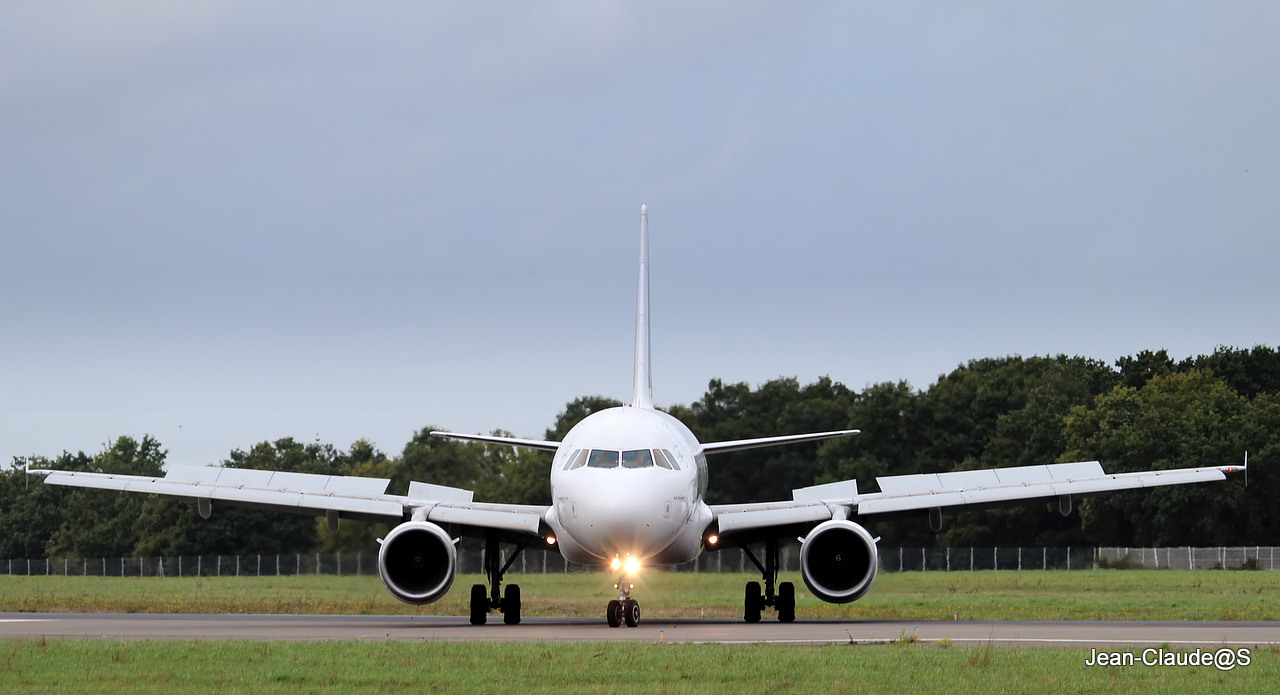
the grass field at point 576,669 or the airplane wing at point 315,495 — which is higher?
the airplane wing at point 315,495

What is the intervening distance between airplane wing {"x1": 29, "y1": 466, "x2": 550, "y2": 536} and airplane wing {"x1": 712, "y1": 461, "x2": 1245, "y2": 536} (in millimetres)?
3765

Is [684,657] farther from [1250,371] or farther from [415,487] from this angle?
[1250,371]

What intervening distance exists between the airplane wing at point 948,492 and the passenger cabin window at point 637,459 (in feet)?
12.6

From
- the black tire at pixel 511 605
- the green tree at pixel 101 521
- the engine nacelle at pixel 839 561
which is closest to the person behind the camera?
the engine nacelle at pixel 839 561

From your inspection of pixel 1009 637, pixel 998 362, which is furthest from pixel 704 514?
pixel 998 362

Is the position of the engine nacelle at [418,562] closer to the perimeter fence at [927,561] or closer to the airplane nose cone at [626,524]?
the airplane nose cone at [626,524]

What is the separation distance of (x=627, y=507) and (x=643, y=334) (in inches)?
456

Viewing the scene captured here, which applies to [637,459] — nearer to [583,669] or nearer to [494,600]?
[494,600]

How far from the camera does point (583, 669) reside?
17453 mm

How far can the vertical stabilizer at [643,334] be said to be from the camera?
34.6 meters

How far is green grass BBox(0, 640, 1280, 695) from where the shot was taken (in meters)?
15.8

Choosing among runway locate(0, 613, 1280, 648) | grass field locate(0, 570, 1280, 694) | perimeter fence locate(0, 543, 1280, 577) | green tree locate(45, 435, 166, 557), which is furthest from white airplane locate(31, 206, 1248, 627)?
green tree locate(45, 435, 166, 557)

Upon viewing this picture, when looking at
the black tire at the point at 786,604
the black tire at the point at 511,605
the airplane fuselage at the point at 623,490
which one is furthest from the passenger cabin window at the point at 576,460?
the black tire at the point at 786,604

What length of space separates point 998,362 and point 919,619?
8063 centimetres
